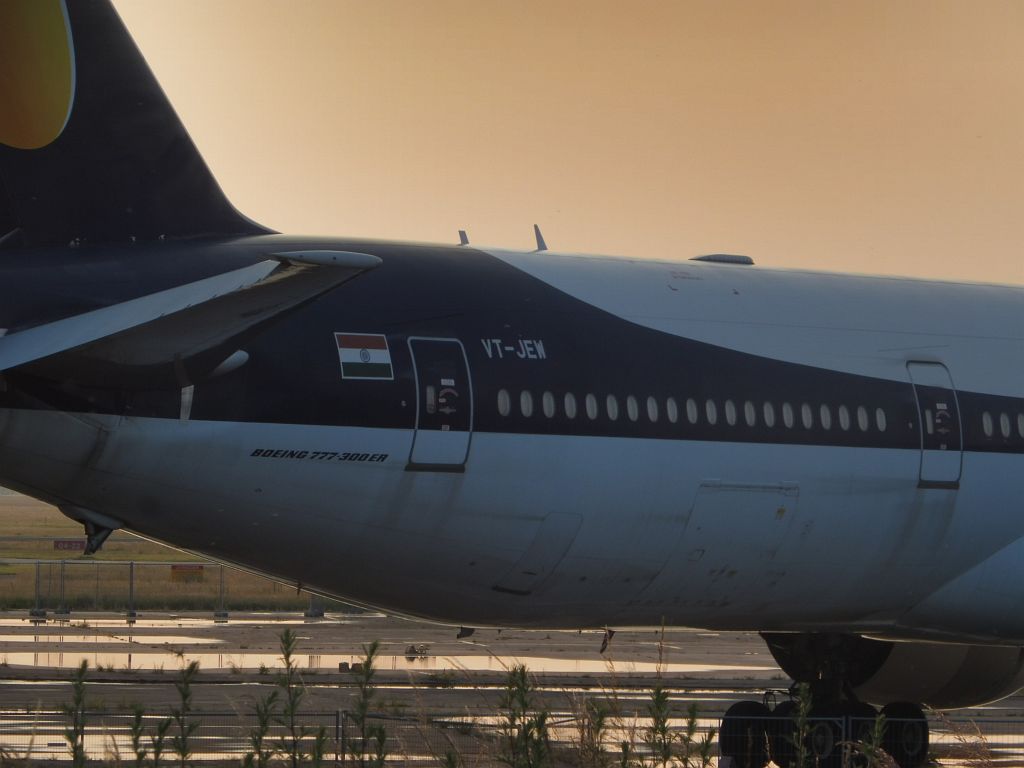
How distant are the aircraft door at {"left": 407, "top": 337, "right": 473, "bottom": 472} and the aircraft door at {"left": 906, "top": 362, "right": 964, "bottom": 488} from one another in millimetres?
5130

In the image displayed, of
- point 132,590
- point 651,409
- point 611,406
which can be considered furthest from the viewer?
point 132,590

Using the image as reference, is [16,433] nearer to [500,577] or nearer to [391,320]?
[391,320]

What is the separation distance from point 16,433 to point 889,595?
873 centimetres

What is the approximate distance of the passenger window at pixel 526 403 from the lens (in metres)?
15.7

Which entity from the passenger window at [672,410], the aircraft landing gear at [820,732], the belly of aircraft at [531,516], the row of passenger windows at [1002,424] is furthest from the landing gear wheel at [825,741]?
the passenger window at [672,410]

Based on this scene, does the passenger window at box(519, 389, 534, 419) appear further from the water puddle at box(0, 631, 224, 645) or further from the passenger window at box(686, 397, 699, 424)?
the water puddle at box(0, 631, 224, 645)

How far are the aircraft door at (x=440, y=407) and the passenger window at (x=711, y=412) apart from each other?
2559 millimetres

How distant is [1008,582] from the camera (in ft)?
60.2

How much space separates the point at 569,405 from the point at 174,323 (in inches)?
165

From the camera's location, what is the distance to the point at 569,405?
52.5 feet

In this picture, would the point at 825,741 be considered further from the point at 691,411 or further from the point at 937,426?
the point at 691,411

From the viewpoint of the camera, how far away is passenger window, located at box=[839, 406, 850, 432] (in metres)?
17.6

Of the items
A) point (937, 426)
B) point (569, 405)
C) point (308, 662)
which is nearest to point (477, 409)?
point (569, 405)

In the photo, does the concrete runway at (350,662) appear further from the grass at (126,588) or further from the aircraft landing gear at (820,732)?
the grass at (126,588)
